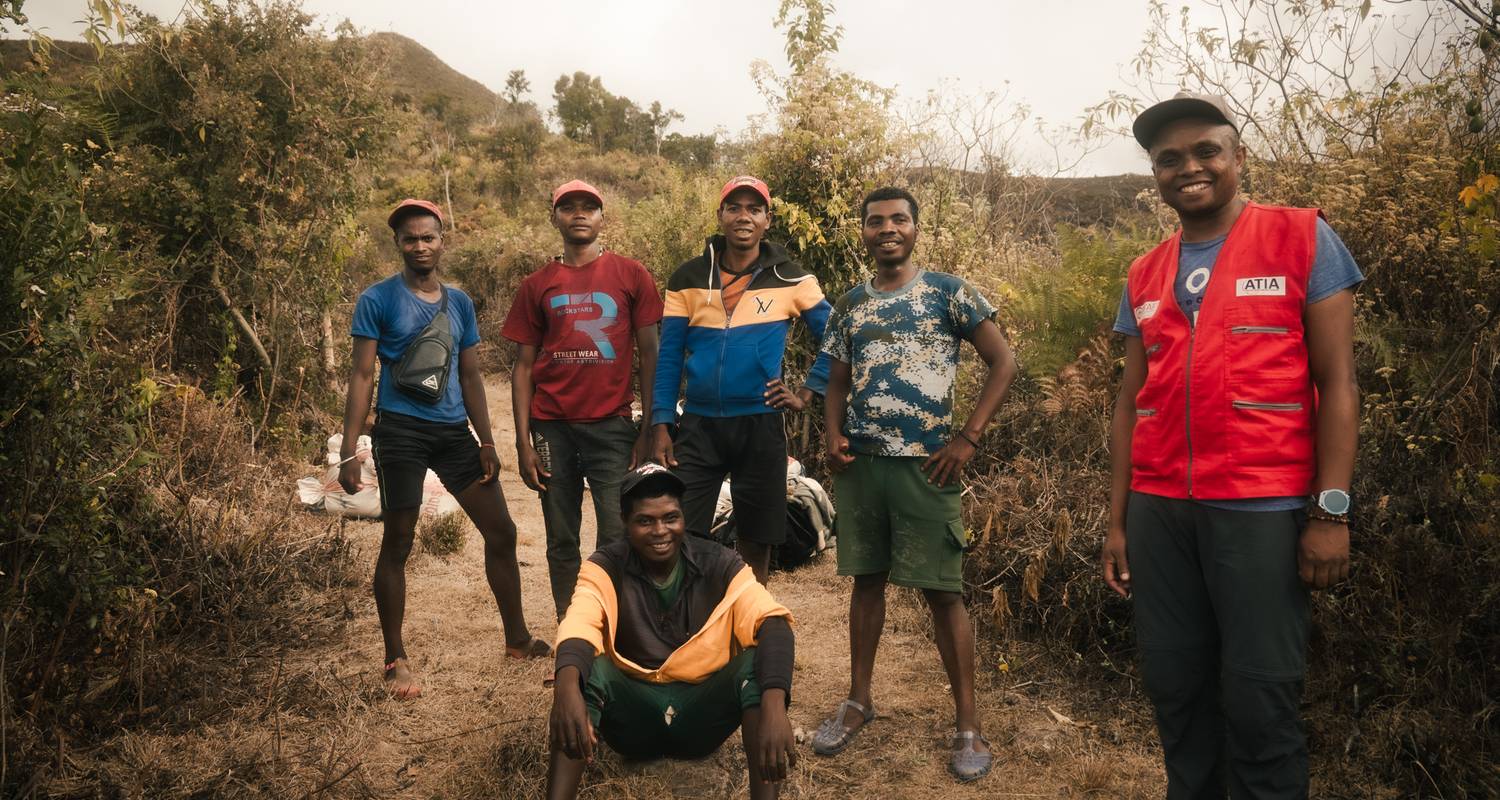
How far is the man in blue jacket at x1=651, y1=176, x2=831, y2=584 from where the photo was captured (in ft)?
13.1

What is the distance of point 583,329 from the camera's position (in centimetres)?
421

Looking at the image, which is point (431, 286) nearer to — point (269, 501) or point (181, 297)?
point (269, 501)

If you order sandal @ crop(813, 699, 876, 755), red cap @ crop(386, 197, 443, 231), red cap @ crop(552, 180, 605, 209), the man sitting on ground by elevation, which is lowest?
sandal @ crop(813, 699, 876, 755)

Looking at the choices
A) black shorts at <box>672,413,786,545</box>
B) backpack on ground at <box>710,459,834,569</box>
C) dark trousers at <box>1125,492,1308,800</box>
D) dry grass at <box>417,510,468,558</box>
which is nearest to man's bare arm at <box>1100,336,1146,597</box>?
dark trousers at <box>1125,492,1308,800</box>

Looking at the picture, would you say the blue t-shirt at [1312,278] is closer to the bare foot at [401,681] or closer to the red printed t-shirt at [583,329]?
the red printed t-shirt at [583,329]

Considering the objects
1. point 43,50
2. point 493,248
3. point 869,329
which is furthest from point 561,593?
point 493,248

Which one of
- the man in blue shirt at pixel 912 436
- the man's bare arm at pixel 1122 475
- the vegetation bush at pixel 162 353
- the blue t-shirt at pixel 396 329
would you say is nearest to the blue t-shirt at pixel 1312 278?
the man's bare arm at pixel 1122 475

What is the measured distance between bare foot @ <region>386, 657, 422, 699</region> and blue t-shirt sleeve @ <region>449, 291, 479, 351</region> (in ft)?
4.83

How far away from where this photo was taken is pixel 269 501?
5.76 meters

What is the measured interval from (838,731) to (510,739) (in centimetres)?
125

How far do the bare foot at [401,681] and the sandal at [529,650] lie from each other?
1.58ft

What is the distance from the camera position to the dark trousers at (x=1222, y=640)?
226 centimetres

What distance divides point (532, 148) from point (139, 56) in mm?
25079

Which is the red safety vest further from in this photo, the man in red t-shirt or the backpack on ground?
the backpack on ground
